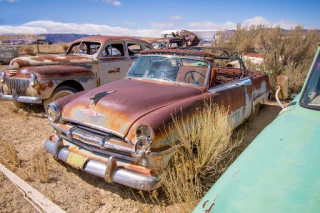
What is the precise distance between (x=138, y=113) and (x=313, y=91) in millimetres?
1850

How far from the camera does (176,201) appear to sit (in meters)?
2.68

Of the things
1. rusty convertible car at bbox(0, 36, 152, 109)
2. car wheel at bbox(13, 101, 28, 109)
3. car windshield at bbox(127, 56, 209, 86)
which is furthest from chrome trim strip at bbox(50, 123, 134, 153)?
car wheel at bbox(13, 101, 28, 109)

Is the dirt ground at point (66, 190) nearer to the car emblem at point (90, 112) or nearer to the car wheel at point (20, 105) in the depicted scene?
the car emblem at point (90, 112)

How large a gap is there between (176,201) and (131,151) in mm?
766

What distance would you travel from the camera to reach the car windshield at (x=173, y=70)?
3803mm

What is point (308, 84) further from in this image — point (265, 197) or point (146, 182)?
point (146, 182)

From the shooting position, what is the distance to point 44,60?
19.6 feet

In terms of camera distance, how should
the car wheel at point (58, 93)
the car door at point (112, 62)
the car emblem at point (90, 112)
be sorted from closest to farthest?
the car emblem at point (90, 112) < the car wheel at point (58, 93) < the car door at point (112, 62)

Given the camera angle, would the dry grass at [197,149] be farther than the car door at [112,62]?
No

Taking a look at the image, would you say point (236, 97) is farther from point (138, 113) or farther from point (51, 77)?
point (51, 77)

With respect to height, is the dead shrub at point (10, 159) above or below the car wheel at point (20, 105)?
below

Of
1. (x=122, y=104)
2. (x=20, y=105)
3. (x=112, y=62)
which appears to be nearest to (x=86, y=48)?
(x=112, y=62)

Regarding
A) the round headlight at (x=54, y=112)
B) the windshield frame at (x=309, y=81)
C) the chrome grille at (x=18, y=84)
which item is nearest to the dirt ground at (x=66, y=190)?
the round headlight at (x=54, y=112)

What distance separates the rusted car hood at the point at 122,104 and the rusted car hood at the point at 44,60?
9.38 ft
